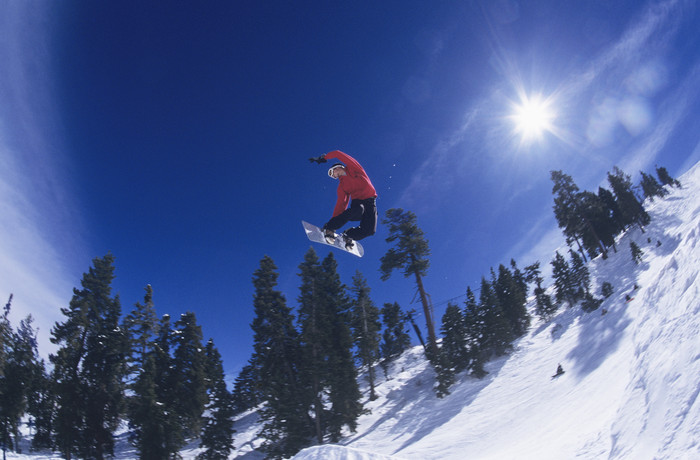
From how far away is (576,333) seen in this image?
20.5m

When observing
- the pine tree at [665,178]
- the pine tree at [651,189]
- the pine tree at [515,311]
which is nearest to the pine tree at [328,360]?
the pine tree at [515,311]

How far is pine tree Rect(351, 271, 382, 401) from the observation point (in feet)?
85.6

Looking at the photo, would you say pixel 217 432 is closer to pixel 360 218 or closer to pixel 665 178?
pixel 360 218

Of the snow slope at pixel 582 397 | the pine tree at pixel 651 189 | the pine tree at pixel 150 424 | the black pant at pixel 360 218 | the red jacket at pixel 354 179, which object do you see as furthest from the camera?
the pine tree at pixel 651 189

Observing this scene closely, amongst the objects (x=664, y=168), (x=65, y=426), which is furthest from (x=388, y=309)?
(x=664, y=168)

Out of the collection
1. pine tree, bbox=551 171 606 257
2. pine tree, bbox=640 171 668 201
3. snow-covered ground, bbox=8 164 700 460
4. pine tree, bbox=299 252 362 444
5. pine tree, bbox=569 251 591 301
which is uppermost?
pine tree, bbox=640 171 668 201

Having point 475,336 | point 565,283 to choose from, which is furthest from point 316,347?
point 565,283

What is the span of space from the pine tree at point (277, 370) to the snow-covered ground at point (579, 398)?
3.76 m

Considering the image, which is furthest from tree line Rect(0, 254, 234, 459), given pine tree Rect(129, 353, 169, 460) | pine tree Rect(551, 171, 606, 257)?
pine tree Rect(551, 171, 606, 257)

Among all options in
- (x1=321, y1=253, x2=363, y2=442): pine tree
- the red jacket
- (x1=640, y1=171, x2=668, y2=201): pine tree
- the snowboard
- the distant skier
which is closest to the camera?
the red jacket

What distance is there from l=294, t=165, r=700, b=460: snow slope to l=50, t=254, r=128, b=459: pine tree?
17.7 meters

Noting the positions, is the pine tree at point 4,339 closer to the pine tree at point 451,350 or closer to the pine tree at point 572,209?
the pine tree at point 451,350

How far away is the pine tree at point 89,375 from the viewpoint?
20.9m

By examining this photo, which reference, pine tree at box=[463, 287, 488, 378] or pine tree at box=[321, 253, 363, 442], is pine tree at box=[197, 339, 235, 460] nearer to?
pine tree at box=[321, 253, 363, 442]
